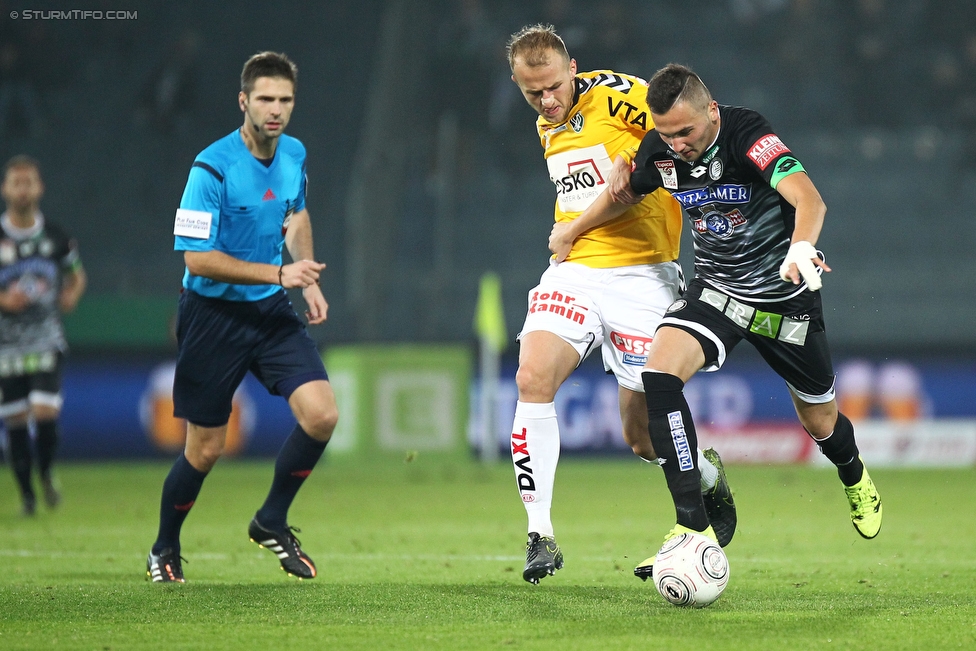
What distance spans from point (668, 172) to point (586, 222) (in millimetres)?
494

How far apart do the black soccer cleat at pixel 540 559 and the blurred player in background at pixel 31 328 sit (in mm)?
5809

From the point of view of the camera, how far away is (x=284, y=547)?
554 centimetres

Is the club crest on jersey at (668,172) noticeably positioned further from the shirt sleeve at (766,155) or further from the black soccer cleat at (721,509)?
the black soccer cleat at (721,509)

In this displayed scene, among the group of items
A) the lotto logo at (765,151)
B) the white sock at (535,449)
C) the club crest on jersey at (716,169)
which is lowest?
the white sock at (535,449)

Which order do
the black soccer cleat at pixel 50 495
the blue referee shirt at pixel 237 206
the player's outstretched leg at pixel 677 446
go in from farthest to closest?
the black soccer cleat at pixel 50 495 < the blue referee shirt at pixel 237 206 < the player's outstretched leg at pixel 677 446

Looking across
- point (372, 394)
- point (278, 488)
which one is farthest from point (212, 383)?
point (372, 394)

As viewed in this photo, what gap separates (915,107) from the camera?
17750mm

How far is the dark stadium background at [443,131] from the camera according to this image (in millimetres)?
15328

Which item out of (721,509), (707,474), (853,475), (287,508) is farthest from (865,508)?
(287,508)

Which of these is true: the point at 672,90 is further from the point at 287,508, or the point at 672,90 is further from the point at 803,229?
the point at 287,508

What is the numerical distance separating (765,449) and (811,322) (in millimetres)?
8752

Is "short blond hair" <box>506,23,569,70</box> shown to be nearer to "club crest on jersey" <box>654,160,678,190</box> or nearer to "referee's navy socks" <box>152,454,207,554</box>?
"club crest on jersey" <box>654,160,678,190</box>

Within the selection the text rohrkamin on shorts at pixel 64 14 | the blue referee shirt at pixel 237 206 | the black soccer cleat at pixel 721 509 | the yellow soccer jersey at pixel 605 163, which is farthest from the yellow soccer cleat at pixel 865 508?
the text rohrkamin on shorts at pixel 64 14

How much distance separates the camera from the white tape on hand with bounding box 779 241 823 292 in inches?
171
